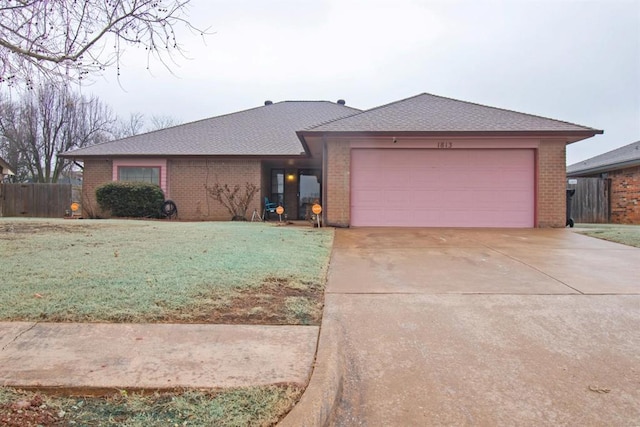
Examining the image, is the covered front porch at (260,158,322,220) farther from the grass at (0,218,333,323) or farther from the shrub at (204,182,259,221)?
the grass at (0,218,333,323)

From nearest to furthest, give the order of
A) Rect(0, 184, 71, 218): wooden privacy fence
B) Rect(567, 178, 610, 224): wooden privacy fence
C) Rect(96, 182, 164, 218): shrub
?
Rect(96, 182, 164, 218): shrub
Rect(567, 178, 610, 224): wooden privacy fence
Rect(0, 184, 71, 218): wooden privacy fence

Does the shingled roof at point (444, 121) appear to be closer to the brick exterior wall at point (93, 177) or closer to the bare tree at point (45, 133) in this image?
the brick exterior wall at point (93, 177)

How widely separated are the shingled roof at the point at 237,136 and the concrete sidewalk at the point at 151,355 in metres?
13.0

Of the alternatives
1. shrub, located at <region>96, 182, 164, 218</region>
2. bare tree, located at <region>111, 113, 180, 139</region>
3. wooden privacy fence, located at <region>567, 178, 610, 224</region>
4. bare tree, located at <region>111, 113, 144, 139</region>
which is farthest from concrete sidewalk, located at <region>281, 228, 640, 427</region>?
bare tree, located at <region>111, 113, 180, 139</region>

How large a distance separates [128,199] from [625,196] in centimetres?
2028

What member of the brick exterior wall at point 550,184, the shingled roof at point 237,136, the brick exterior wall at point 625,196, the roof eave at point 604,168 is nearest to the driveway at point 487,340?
the brick exterior wall at point 550,184

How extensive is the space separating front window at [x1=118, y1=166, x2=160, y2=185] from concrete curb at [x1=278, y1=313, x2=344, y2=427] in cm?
1544

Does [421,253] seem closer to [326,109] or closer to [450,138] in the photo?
[450,138]

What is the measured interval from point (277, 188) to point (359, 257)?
1202cm

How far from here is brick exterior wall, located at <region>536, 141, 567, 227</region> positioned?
438 inches

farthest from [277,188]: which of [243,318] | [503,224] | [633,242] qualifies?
[243,318]

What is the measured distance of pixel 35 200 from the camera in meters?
19.0

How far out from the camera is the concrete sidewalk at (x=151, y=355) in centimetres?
245

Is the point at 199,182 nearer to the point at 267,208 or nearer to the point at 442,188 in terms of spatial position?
the point at 267,208
